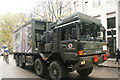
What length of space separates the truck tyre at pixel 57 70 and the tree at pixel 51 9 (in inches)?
465

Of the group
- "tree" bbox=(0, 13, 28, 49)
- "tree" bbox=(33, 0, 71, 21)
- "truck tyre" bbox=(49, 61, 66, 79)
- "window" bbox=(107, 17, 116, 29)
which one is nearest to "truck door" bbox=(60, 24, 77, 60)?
"truck tyre" bbox=(49, 61, 66, 79)

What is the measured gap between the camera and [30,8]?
→ 1889 cm

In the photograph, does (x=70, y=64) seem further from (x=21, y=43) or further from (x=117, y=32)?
(x=117, y=32)

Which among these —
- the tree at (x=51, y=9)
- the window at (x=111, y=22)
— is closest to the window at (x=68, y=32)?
the tree at (x=51, y=9)

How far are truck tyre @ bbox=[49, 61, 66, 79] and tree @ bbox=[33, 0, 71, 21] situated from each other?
1180 cm

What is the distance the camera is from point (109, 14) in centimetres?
1609

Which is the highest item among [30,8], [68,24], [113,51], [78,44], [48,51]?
[30,8]

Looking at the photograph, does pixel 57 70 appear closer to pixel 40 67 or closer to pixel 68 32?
pixel 40 67

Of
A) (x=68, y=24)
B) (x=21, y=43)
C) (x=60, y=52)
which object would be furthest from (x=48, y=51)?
(x=21, y=43)

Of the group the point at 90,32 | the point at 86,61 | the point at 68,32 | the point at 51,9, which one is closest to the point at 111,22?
the point at 51,9

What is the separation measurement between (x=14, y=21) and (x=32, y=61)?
3039 centimetres

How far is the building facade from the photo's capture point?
14.9 m

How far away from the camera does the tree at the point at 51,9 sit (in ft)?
56.4

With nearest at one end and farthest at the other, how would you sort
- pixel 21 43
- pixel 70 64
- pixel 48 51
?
pixel 70 64 < pixel 48 51 < pixel 21 43
